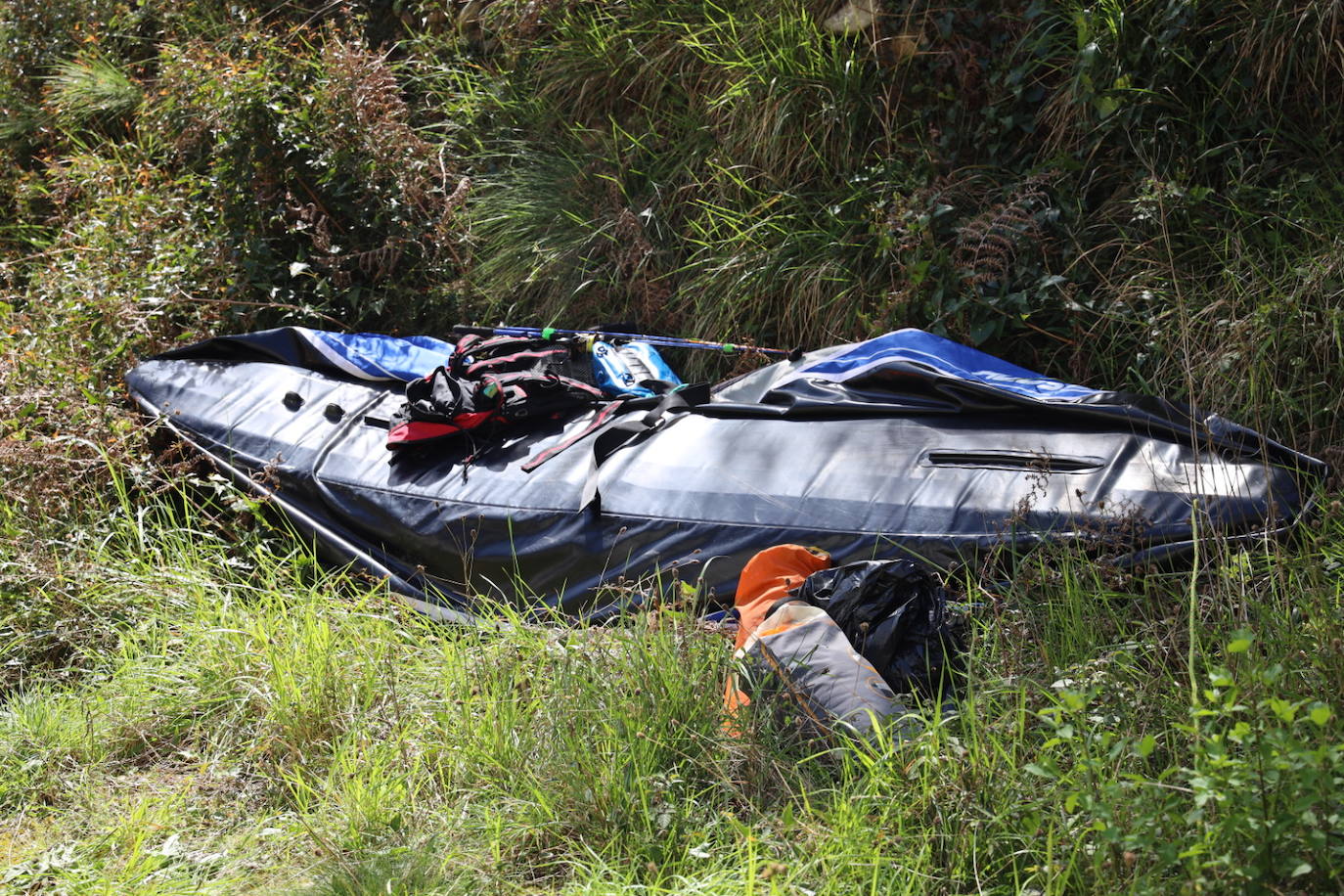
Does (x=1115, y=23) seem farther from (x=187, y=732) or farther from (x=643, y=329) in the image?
(x=187, y=732)

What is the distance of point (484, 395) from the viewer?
11.4ft

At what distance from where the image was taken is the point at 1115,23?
3.57m

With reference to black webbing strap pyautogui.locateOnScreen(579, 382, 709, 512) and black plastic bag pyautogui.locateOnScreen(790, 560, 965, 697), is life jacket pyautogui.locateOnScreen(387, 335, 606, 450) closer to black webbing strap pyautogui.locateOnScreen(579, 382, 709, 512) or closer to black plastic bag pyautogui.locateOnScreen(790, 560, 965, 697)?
black webbing strap pyautogui.locateOnScreen(579, 382, 709, 512)

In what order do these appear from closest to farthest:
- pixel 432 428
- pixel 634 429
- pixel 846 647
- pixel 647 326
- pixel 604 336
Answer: pixel 846 647, pixel 634 429, pixel 432 428, pixel 604 336, pixel 647 326

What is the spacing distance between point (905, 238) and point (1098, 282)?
64cm

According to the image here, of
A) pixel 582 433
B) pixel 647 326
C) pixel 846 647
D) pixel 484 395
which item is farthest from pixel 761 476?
pixel 647 326

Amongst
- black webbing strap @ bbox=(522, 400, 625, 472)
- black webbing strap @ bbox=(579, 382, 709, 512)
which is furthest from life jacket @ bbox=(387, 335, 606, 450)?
black webbing strap @ bbox=(579, 382, 709, 512)

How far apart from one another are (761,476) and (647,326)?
160 cm

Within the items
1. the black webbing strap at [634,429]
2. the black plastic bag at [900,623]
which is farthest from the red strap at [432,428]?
the black plastic bag at [900,623]

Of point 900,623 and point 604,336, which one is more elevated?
point 604,336

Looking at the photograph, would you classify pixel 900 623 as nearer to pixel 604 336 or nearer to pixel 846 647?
pixel 846 647

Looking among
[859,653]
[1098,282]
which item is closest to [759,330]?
[1098,282]

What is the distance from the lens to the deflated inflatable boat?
256 centimetres

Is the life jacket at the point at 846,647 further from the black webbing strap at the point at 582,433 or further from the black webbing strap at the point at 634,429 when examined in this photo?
the black webbing strap at the point at 582,433
